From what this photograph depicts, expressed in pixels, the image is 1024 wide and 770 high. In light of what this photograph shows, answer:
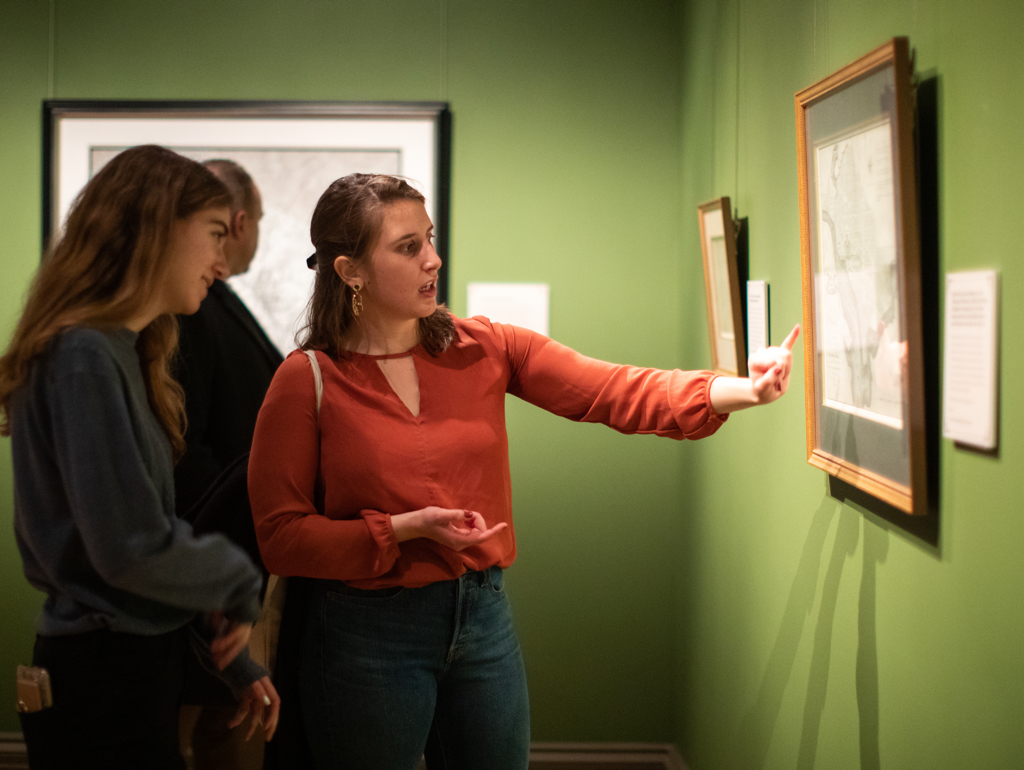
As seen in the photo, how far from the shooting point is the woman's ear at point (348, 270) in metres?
1.55

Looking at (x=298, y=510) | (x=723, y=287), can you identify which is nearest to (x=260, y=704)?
(x=298, y=510)

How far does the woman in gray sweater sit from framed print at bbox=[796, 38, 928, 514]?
0.91 metres

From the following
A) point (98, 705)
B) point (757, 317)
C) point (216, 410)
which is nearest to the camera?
point (98, 705)

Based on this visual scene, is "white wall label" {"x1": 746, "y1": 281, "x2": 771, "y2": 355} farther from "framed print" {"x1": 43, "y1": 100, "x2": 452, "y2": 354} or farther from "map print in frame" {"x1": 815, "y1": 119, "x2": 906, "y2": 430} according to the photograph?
"framed print" {"x1": 43, "y1": 100, "x2": 452, "y2": 354}

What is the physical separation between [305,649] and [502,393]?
0.59m

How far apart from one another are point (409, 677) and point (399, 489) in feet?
1.06

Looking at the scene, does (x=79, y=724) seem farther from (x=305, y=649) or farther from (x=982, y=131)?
(x=982, y=131)

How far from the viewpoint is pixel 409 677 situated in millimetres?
1444

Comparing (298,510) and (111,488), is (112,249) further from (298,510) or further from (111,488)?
(298,510)

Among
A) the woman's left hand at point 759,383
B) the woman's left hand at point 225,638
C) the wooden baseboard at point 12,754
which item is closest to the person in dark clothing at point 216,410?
the woman's left hand at point 225,638

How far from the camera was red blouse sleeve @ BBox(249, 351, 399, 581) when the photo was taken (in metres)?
1.39

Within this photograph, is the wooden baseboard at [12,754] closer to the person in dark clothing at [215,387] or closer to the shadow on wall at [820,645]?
the person in dark clothing at [215,387]

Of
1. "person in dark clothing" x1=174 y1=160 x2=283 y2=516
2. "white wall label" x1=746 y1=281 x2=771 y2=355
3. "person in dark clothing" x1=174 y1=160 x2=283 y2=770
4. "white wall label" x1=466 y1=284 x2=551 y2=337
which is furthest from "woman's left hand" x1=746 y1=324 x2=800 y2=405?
"white wall label" x1=466 y1=284 x2=551 y2=337

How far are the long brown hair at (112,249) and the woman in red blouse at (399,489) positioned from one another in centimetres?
39
